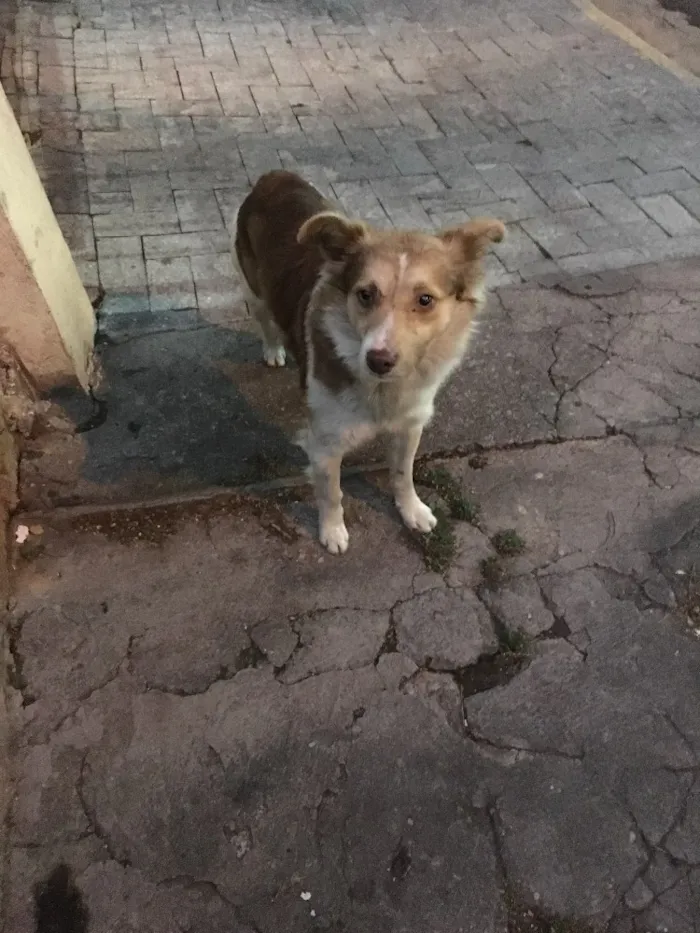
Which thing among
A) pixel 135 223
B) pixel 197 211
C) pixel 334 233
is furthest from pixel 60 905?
pixel 197 211

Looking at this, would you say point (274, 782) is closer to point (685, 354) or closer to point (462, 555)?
point (462, 555)

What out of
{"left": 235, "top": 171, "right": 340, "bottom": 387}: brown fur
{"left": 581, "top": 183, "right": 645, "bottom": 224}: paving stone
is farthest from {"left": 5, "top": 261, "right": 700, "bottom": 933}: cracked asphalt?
{"left": 581, "top": 183, "right": 645, "bottom": 224}: paving stone

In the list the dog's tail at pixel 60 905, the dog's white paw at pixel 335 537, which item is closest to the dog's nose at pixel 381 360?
the dog's white paw at pixel 335 537

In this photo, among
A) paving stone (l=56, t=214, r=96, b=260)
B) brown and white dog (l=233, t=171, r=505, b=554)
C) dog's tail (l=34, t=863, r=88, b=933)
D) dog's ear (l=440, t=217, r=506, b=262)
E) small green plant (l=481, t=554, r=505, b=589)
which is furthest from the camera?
paving stone (l=56, t=214, r=96, b=260)

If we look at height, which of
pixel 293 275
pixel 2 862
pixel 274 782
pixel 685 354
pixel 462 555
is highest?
Answer: pixel 293 275

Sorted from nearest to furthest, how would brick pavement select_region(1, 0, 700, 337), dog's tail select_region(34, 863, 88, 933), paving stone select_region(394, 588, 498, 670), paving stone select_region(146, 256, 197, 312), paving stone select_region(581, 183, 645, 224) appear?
dog's tail select_region(34, 863, 88, 933) < paving stone select_region(394, 588, 498, 670) < paving stone select_region(146, 256, 197, 312) < brick pavement select_region(1, 0, 700, 337) < paving stone select_region(581, 183, 645, 224)

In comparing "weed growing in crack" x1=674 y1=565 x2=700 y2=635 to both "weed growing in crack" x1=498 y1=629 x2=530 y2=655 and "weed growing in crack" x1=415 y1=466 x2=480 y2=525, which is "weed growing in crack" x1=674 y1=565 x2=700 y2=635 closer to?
"weed growing in crack" x1=498 y1=629 x2=530 y2=655

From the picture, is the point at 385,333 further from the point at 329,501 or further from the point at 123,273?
the point at 123,273

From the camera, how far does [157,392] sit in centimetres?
391

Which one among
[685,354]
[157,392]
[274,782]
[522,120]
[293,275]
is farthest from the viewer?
[522,120]

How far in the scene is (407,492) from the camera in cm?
331

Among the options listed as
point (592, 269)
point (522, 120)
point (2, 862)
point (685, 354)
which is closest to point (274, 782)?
point (2, 862)

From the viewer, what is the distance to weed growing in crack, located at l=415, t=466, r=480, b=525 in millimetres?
3395

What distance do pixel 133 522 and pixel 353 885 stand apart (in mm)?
1876
